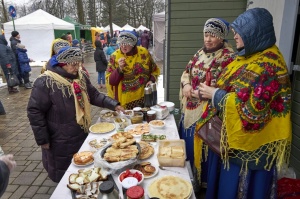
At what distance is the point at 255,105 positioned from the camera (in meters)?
1.65

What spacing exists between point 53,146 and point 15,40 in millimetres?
7402

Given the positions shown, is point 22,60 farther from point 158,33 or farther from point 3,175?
point 3,175

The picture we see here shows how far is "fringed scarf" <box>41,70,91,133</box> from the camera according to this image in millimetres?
2359

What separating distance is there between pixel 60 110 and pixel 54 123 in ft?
0.51

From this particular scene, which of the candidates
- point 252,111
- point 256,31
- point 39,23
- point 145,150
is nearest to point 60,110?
point 145,150

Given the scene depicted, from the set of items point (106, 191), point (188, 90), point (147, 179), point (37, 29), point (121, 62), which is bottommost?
point (147, 179)

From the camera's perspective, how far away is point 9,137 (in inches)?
191

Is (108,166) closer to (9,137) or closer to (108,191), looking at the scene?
(108,191)

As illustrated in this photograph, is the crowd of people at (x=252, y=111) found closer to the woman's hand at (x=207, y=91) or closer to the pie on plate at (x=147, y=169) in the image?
the woman's hand at (x=207, y=91)

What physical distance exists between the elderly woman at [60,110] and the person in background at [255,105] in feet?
4.50

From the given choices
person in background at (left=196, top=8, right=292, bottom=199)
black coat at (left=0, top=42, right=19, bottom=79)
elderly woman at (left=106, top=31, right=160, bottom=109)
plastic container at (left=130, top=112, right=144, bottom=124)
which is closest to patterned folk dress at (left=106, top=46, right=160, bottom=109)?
elderly woman at (left=106, top=31, right=160, bottom=109)

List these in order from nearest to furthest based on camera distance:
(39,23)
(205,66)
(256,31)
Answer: (256,31)
(205,66)
(39,23)

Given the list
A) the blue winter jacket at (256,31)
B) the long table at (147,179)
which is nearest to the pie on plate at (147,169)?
the long table at (147,179)

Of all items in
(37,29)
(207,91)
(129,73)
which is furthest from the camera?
(37,29)
